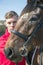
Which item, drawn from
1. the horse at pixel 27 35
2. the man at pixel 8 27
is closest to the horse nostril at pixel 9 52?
the horse at pixel 27 35

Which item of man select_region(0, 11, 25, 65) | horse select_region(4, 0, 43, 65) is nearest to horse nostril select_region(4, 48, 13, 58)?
horse select_region(4, 0, 43, 65)

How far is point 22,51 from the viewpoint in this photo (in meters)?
3.61

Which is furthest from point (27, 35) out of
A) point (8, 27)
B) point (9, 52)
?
point (8, 27)

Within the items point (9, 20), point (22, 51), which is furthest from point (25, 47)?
point (9, 20)

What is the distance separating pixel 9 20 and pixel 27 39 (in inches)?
48.2

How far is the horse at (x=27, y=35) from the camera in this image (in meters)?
3.53

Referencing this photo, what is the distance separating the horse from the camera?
11.6 ft

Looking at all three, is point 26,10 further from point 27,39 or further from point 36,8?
point 27,39

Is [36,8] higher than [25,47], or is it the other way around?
[36,8]

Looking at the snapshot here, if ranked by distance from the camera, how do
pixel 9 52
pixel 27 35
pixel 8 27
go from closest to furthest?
pixel 9 52, pixel 27 35, pixel 8 27

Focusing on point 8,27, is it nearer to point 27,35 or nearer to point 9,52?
point 27,35

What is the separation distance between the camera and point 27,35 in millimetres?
3592

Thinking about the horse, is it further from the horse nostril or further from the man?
the man

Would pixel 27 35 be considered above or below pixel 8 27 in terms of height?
above
